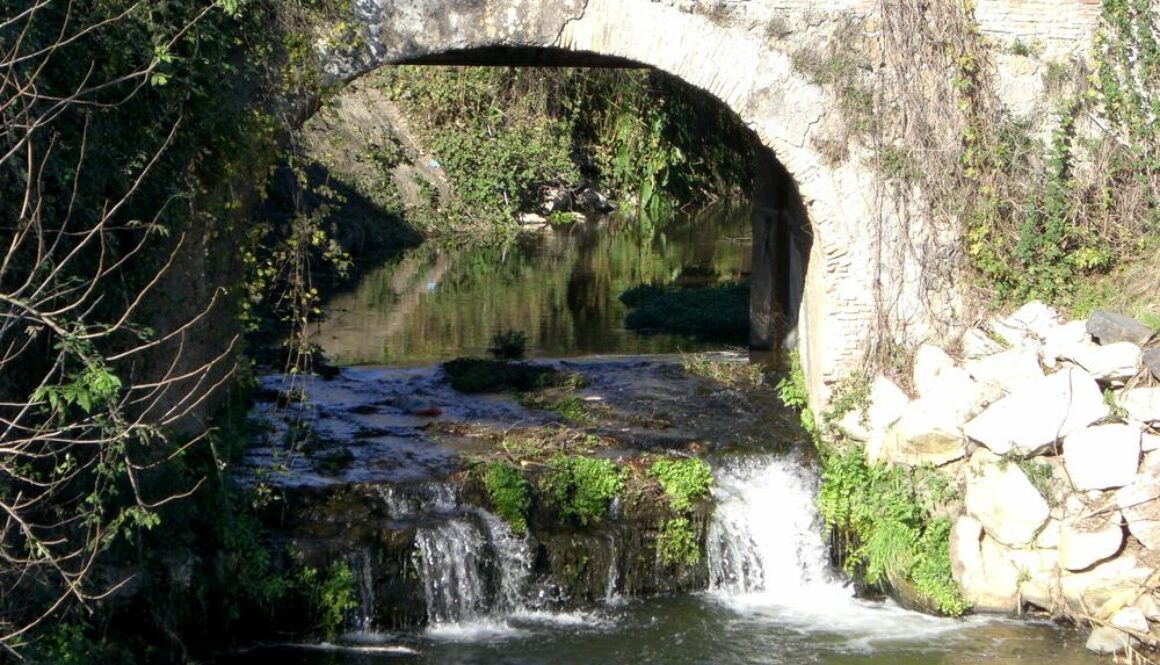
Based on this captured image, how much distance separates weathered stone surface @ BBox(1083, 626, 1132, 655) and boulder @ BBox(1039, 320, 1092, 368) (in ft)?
6.31

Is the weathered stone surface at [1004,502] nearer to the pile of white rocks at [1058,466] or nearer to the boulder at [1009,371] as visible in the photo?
the pile of white rocks at [1058,466]

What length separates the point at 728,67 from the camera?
372 inches

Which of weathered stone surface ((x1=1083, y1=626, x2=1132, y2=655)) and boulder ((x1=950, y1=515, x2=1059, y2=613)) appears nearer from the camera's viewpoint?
weathered stone surface ((x1=1083, y1=626, x2=1132, y2=655))

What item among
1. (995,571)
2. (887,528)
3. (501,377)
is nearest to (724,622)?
(887,528)

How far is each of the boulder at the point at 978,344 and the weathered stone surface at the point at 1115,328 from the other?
0.66 metres

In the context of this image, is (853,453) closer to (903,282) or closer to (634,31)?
(903,282)

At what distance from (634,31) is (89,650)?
500 centimetres

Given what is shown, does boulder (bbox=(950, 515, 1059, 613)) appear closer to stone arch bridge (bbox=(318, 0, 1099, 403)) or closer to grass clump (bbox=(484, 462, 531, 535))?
stone arch bridge (bbox=(318, 0, 1099, 403))

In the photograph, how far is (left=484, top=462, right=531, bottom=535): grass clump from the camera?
8.81 meters

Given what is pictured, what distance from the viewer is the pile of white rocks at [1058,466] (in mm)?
8227

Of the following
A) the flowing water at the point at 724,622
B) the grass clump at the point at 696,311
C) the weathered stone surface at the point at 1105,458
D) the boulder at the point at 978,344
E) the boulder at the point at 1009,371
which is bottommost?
the flowing water at the point at 724,622

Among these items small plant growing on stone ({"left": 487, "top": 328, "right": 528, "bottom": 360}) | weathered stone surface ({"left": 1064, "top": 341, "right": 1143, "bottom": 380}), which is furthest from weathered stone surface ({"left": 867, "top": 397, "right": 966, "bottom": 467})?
small plant growing on stone ({"left": 487, "top": 328, "right": 528, "bottom": 360})

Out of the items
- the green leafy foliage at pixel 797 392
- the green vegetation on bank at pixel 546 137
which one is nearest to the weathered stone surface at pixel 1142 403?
the green leafy foliage at pixel 797 392

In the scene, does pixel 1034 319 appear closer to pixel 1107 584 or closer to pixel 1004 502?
pixel 1004 502
